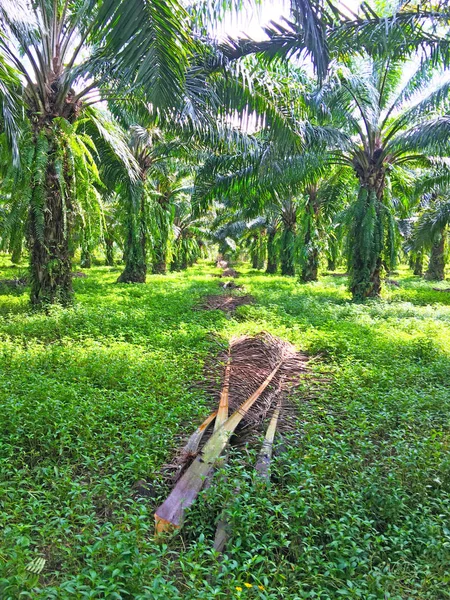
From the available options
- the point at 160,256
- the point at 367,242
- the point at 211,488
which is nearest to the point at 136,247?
the point at 160,256

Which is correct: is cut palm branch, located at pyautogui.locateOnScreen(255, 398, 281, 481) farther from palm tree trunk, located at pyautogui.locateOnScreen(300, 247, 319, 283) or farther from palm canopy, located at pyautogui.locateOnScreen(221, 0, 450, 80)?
palm tree trunk, located at pyautogui.locateOnScreen(300, 247, 319, 283)

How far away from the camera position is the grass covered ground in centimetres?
195

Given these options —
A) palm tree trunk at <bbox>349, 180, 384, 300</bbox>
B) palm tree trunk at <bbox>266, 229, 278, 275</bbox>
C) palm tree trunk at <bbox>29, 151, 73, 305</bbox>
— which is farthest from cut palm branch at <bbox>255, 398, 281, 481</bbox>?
palm tree trunk at <bbox>266, 229, 278, 275</bbox>

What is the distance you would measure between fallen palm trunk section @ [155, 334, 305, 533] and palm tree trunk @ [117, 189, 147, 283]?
713cm

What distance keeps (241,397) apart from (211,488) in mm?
1553

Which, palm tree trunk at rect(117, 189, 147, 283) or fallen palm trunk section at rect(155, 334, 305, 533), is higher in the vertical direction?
palm tree trunk at rect(117, 189, 147, 283)

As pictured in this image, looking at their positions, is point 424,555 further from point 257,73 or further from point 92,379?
→ point 257,73

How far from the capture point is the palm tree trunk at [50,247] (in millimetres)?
7293

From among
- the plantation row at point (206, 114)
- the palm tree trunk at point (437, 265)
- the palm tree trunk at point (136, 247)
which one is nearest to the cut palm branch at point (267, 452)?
the plantation row at point (206, 114)

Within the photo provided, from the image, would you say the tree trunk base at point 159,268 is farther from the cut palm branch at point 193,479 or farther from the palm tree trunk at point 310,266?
the cut palm branch at point 193,479

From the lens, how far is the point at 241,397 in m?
4.04

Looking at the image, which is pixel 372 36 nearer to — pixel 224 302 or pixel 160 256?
pixel 224 302

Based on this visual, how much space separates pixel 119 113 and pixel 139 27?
16.7 feet

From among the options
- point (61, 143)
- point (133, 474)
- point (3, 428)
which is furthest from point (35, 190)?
point (133, 474)
